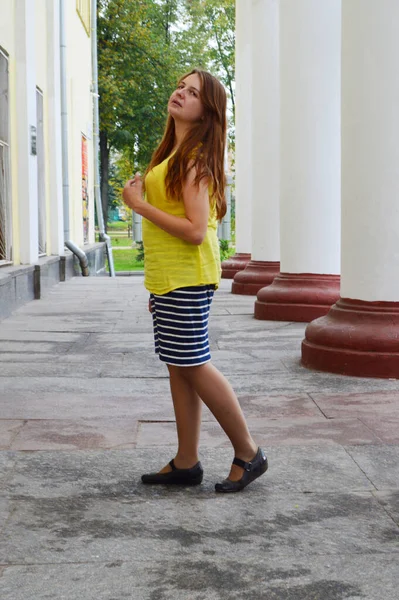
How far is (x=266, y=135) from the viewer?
1279 centimetres

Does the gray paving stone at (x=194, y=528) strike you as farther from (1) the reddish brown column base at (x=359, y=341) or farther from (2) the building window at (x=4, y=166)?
(2) the building window at (x=4, y=166)

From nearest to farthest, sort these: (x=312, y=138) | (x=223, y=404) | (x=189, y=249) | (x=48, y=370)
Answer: (x=189, y=249) → (x=223, y=404) → (x=48, y=370) → (x=312, y=138)

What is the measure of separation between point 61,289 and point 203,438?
413 inches

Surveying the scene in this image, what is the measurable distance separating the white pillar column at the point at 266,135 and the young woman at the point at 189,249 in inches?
358

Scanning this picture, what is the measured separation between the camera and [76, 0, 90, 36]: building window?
23025 mm

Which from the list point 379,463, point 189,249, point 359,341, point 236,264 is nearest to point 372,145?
point 359,341

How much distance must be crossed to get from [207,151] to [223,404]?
0.96m

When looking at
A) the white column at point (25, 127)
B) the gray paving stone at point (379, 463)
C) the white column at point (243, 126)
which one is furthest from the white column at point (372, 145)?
the white column at point (243, 126)

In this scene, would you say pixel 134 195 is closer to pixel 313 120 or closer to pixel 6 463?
pixel 6 463

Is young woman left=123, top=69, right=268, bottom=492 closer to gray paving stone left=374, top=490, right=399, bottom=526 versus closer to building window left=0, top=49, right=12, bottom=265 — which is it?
gray paving stone left=374, top=490, right=399, bottom=526

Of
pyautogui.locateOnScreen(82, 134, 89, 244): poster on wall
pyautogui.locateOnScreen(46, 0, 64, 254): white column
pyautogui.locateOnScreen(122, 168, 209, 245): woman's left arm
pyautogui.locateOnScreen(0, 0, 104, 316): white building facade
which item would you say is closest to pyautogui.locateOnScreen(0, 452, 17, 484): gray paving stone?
pyautogui.locateOnScreen(122, 168, 209, 245): woman's left arm

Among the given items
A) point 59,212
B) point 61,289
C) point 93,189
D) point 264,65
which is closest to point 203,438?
point 264,65

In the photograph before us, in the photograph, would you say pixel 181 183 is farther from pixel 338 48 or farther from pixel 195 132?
pixel 338 48

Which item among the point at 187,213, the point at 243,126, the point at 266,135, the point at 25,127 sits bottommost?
the point at 187,213
